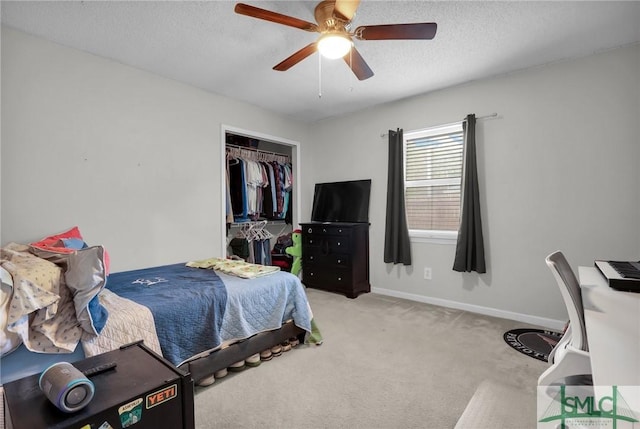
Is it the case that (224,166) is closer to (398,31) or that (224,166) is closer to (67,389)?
(398,31)

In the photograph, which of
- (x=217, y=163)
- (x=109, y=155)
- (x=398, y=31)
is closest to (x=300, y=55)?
(x=398, y=31)

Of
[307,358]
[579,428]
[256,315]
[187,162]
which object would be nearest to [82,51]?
[187,162]

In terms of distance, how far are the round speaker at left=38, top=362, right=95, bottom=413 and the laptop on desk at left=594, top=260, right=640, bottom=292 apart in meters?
2.11

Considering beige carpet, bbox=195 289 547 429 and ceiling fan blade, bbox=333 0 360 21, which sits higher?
ceiling fan blade, bbox=333 0 360 21

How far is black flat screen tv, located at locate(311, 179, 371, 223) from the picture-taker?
13.5 ft

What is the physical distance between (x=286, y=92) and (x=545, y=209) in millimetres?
2925

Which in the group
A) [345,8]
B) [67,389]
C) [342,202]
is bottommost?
[67,389]

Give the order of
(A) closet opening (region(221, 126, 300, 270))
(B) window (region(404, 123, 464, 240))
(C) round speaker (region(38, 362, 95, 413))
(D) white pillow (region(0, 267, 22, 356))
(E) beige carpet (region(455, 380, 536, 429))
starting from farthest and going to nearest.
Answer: (A) closet opening (region(221, 126, 300, 270)) < (B) window (region(404, 123, 464, 240)) < (E) beige carpet (region(455, 380, 536, 429)) < (D) white pillow (region(0, 267, 22, 356)) < (C) round speaker (region(38, 362, 95, 413))

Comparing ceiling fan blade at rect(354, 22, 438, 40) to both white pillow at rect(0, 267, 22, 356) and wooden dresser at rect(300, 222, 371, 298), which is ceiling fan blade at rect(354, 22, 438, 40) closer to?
white pillow at rect(0, 267, 22, 356)

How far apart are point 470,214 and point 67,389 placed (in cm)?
326

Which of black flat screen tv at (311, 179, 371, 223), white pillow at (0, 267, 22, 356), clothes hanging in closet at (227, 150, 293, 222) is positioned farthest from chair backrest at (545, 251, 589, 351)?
clothes hanging in closet at (227, 150, 293, 222)

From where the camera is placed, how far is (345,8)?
1.74 meters

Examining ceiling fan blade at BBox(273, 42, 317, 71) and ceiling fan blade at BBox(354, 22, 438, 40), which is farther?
ceiling fan blade at BBox(273, 42, 317, 71)

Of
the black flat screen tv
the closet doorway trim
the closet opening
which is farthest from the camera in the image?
the black flat screen tv
